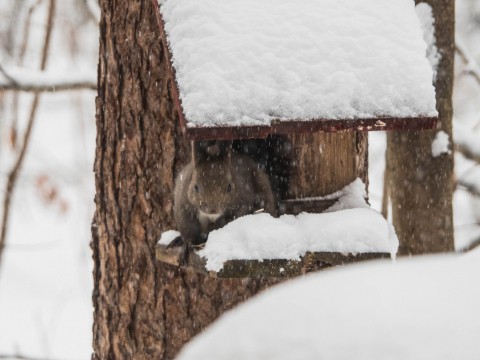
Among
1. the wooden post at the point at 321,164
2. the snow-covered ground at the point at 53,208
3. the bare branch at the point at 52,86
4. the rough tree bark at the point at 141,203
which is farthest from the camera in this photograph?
the snow-covered ground at the point at 53,208

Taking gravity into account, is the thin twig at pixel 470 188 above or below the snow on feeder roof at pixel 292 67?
below

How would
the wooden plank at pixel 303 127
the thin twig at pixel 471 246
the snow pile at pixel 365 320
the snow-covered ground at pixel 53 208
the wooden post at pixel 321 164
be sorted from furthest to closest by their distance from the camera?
1. the snow-covered ground at pixel 53 208
2. the thin twig at pixel 471 246
3. the wooden post at pixel 321 164
4. the wooden plank at pixel 303 127
5. the snow pile at pixel 365 320

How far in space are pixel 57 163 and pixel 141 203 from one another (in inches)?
234

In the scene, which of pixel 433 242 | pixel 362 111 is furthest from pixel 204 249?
pixel 433 242

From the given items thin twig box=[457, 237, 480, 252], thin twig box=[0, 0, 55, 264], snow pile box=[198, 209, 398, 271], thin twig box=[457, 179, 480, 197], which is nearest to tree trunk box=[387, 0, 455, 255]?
thin twig box=[457, 237, 480, 252]

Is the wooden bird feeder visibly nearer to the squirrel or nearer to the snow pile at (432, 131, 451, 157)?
the squirrel

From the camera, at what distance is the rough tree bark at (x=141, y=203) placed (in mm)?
3045

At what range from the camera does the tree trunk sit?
3414 mm

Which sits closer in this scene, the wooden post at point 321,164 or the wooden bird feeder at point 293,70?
the wooden bird feeder at point 293,70

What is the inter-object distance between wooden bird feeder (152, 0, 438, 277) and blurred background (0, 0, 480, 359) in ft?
3.72

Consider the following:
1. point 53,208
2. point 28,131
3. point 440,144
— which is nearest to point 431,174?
point 440,144

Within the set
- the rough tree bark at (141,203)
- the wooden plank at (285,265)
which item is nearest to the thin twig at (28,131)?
the rough tree bark at (141,203)

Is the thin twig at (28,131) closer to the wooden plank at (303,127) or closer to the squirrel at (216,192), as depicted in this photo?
the squirrel at (216,192)

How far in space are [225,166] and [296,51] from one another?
21.5 inches
